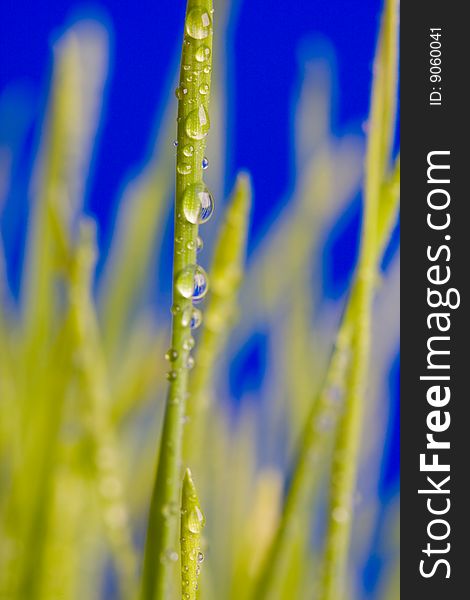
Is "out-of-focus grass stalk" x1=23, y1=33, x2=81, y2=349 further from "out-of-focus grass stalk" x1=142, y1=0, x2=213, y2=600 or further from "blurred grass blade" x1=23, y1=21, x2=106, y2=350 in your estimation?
"out-of-focus grass stalk" x1=142, y1=0, x2=213, y2=600

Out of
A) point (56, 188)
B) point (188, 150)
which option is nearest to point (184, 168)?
point (188, 150)

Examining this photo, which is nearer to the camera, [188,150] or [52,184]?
[188,150]

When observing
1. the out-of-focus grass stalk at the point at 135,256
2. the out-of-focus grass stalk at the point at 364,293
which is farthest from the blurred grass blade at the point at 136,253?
the out-of-focus grass stalk at the point at 364,293

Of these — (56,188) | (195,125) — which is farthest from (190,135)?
(56,188)

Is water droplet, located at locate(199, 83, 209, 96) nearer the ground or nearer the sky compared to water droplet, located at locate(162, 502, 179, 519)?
nearer the sky

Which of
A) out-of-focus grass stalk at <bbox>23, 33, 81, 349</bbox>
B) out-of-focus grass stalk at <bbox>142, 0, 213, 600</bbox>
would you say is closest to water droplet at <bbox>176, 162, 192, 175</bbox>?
out-of-focus grass stalk at <bbox>142, 0, 213, 600</bbox>

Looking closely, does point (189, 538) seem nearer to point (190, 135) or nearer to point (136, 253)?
point (190, 135)

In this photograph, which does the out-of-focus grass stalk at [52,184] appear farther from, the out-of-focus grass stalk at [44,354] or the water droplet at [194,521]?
the water droplet at [194,521]
